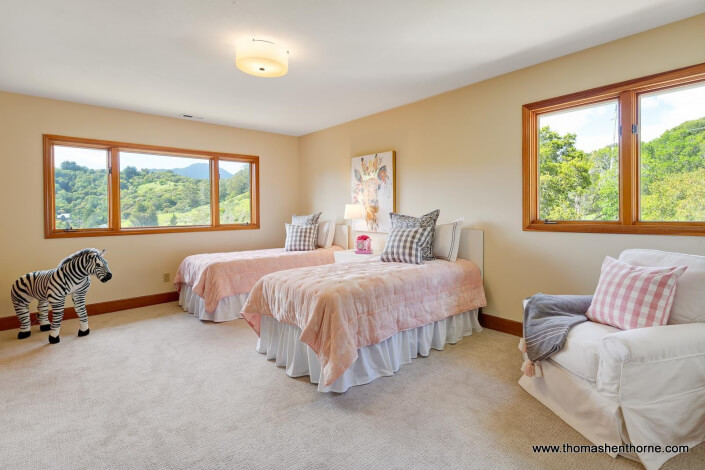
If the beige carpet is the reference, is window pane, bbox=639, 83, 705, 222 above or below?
above

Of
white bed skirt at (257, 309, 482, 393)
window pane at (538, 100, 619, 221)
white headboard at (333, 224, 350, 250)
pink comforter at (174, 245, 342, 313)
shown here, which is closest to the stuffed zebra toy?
pink comforter at (174, 245, 342, 313)

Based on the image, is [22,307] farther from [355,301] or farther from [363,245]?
[363,245]

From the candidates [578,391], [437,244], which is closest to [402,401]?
[578,391]

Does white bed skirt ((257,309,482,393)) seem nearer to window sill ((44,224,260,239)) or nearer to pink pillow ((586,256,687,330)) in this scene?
pink pillow ((586,256,687,330))

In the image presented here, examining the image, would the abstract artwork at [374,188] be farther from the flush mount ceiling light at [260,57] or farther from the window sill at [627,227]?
the flush mount ceiling light at [260,57]

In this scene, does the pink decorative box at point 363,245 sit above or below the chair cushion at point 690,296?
above

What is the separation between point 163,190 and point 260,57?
3.11 m

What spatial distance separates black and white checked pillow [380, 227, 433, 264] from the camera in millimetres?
3410

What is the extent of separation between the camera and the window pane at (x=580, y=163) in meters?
2.93

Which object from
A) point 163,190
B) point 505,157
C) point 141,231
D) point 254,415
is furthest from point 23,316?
point 505,157

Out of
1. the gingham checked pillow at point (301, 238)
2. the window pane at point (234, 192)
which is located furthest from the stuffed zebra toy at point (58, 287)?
the gingham checked pillow at point (301, 238)

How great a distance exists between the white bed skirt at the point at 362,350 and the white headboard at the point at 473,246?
688 millimetres

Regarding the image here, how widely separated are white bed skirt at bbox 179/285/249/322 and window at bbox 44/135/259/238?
115cm

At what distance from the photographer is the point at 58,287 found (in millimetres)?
3438
